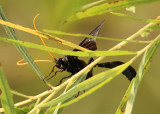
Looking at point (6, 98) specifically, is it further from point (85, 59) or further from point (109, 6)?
point (85, 59)

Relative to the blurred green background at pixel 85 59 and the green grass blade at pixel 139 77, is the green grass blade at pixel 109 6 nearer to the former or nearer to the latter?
the green grass blade at pixel 139 77

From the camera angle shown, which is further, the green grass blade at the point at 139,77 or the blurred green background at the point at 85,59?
the blurred green background at the point at 85,59

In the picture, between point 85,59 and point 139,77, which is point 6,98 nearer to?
point 139,77

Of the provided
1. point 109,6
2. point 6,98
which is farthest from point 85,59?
point 6,98

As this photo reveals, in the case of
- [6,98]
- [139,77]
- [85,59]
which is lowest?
[85,59]

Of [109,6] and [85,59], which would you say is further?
[85,59]

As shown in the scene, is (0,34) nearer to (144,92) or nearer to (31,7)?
(31,7)

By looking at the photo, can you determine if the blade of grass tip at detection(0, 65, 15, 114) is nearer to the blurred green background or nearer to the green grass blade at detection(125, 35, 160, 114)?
the green grass blade at detection(125, 35, 160, 114)

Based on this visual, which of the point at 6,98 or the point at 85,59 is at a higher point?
the point at 6,98

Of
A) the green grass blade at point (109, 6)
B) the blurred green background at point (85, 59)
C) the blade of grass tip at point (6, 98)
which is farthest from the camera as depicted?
the blurred green background at point (85, 59)

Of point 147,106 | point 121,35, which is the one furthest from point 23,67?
point 147,106

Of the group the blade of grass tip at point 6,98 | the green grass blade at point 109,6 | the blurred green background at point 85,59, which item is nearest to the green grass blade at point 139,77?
the green grass blade at point 109,6
